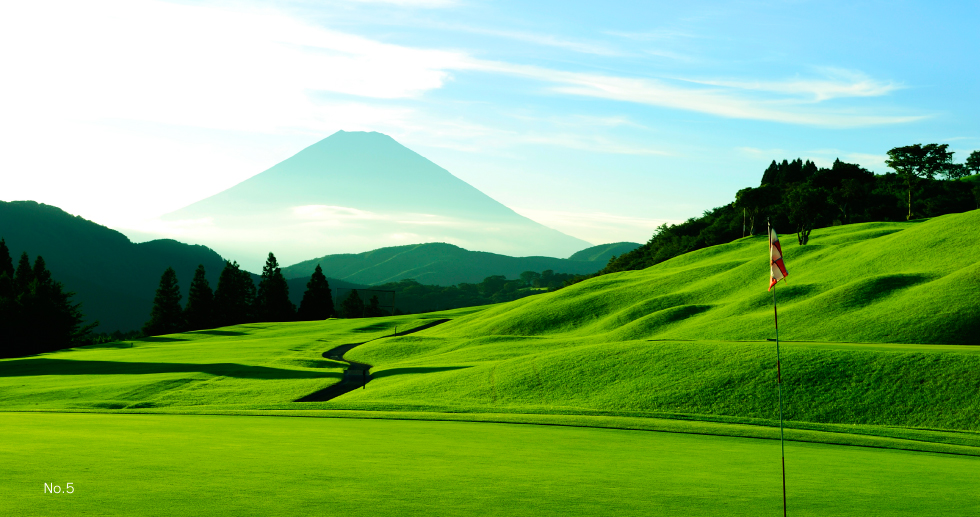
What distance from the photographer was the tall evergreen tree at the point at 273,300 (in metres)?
122

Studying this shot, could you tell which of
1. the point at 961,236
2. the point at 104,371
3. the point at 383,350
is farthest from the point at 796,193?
the point at 104,371

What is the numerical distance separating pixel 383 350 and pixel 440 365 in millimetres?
14404

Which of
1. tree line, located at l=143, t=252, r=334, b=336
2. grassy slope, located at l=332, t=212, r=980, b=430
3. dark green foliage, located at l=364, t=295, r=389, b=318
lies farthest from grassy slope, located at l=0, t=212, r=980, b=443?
dark green foliage, located at l=364, t=295, r=389, b=318

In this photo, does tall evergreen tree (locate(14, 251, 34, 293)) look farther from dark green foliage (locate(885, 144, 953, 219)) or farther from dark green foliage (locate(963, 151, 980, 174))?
dark green foliage (locate(963, 151, 980, 174))

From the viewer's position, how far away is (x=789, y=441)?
19609mm

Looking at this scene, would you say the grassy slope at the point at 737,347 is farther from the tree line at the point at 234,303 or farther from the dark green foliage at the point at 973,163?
the dark green foliage at the point at 973,163

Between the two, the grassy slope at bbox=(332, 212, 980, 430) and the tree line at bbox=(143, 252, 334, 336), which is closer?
the grassy slope at bbox=(332, 212, 980, 430)

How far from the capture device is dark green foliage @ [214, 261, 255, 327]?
116m

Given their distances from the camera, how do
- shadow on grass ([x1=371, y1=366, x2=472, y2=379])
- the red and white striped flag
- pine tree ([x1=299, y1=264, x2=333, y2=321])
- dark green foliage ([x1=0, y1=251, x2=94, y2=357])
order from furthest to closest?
pine tree ([x1=299, y1=264, x2=333, y2=321])
dark green foliage ([x1=0, y1=251, x2=94, y2=357])
shadow on grass ([x1=371, y1=366, x2=472, y2=379])
the red and white striped flag

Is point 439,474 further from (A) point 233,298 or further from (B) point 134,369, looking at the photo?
(A) point 233,298

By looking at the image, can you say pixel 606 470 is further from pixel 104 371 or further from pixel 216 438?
pixel 104 371

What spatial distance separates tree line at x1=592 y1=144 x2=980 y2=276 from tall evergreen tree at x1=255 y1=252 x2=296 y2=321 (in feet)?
215

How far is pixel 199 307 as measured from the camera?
114m

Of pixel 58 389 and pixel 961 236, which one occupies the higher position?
pixel 961 236
